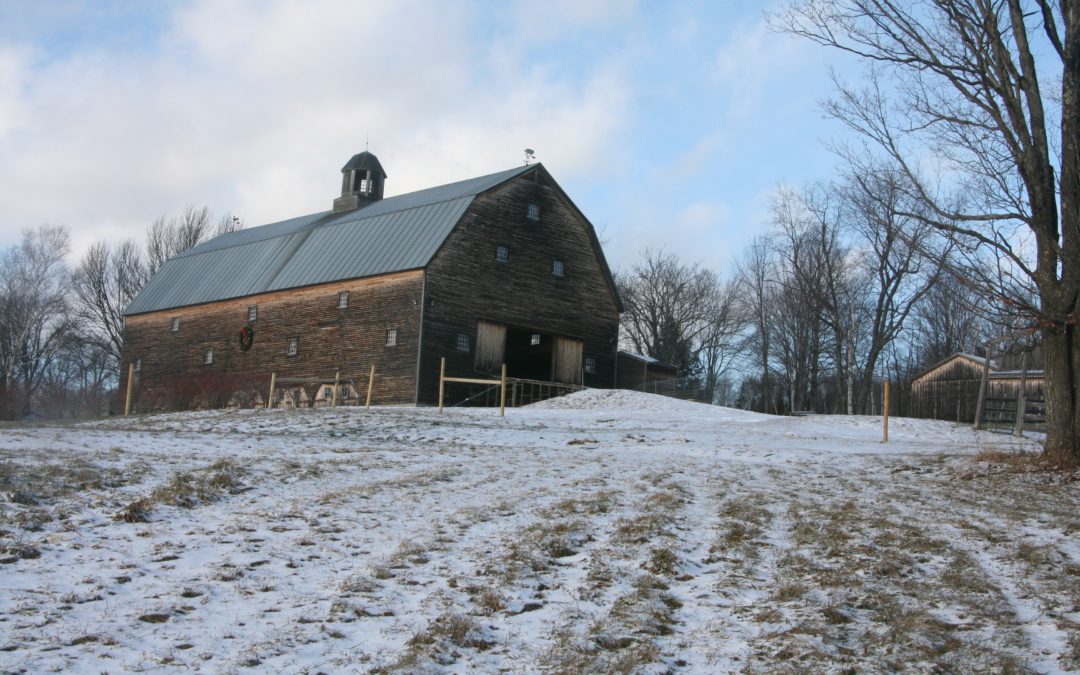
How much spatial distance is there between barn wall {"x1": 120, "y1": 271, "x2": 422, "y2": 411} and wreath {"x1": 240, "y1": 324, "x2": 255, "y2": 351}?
0.21m

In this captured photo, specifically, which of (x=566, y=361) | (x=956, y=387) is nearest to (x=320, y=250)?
(x=566, y=361)

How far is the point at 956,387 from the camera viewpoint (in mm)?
32594

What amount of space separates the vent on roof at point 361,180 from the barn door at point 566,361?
14.1 meters

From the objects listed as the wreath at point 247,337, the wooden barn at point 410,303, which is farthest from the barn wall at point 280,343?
the wreath at point 247,337

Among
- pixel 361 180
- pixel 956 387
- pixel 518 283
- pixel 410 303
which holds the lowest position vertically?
pixel 956 387

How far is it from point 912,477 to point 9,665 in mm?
12292

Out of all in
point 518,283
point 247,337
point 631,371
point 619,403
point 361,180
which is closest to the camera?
point 619,403

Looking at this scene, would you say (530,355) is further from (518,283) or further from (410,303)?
(410,303)

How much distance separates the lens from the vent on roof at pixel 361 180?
42.5 metres

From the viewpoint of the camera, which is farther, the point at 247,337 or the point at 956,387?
the point at 247,337

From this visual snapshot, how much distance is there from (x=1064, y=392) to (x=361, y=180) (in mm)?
33988

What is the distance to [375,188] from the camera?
42.9m

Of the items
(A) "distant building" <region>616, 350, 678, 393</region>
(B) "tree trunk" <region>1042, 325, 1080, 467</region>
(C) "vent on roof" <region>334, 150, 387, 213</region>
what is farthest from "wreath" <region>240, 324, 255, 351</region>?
(B) "tree trunk" <region>1042, 325, 1080, 467</region>

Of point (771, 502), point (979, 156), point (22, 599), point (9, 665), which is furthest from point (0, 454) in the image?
point (979, 156)
